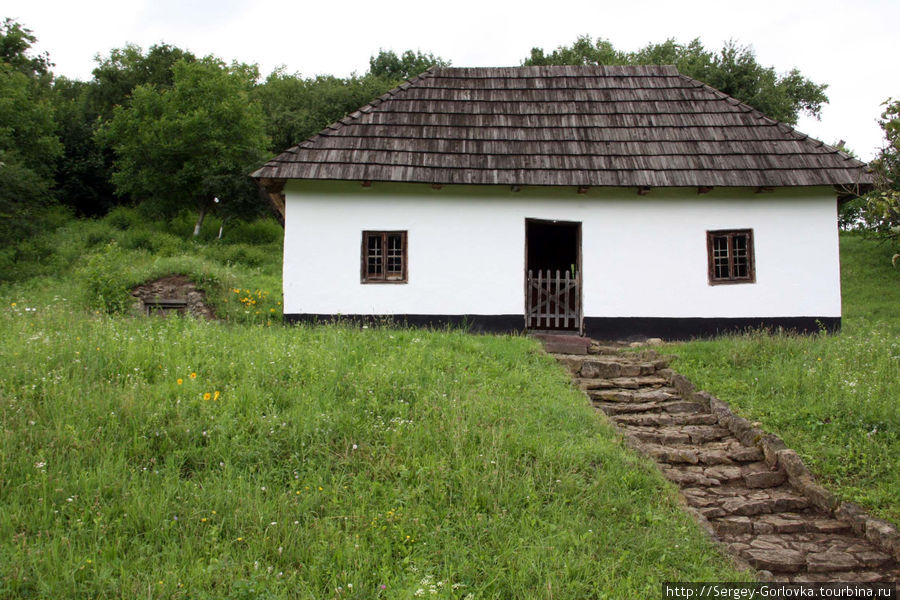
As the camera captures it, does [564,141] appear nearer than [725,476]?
No

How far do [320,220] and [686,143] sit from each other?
740 cm

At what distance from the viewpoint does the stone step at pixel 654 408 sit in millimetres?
7562

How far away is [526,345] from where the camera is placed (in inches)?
365

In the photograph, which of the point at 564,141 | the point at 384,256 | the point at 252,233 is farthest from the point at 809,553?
the point at 252,233

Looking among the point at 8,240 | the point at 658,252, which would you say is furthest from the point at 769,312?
the point at 8,240

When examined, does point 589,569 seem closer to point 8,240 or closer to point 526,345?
point 526,345

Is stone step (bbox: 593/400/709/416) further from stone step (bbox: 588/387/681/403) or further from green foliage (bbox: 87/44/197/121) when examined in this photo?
green foliage (bbox: 87/44/197/121)

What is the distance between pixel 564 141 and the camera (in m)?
11.5

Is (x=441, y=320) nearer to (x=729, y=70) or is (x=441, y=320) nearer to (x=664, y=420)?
(x=664, y=420)

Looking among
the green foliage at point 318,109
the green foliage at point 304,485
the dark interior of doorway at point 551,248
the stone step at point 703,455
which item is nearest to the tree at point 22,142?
the green foliage at point 318,109

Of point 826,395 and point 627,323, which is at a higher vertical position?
point 627,323

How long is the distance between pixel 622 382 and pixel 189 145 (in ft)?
65.8

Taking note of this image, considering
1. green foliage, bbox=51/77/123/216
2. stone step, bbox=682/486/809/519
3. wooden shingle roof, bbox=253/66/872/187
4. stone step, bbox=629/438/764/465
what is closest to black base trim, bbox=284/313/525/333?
wooden shingle roof, bbox=253/66/872/187

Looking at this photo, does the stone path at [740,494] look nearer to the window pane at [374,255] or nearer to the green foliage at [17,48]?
the window pane at [374,255]
